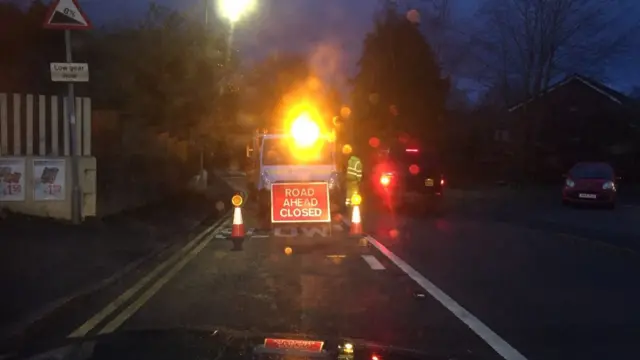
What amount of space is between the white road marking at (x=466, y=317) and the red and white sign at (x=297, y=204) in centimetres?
288

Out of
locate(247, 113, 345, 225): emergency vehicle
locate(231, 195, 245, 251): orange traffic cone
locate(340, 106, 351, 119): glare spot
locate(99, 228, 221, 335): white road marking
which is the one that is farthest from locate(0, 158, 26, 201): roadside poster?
locate(340, 106, 351, 119): glare spot

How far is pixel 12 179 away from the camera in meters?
15.0

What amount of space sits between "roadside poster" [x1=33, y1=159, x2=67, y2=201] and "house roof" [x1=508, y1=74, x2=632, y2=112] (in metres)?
30.2

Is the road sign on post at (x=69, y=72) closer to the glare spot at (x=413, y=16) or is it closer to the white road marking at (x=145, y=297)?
the white road marking at (x=145, y=297)

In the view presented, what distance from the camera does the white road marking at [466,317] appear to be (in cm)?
652

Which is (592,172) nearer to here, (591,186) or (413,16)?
(591,186)

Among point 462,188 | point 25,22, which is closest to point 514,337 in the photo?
point 25,22

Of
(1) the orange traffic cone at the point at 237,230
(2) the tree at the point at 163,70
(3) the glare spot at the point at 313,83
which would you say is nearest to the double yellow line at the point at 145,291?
(1) the orange traffic cone at the point at 237,230

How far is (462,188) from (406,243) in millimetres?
26911

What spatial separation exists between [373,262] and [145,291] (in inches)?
157

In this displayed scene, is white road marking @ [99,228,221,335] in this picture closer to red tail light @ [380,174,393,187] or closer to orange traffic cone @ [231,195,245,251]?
orange traffic cone @ [231,195,245,251]

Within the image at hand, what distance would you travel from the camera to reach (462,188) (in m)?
40.8

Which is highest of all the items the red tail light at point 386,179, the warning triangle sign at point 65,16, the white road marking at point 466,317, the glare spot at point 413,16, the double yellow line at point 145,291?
the glare spot at point 413,16

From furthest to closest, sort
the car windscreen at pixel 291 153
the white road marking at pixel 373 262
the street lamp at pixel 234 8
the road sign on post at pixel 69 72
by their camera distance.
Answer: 1. the street lamp at pixel 234 8
2. the car windscreen at pixel 291 153
3. the road sign on post at pixel 69 72
4. the white road marking at pixel 373 262
